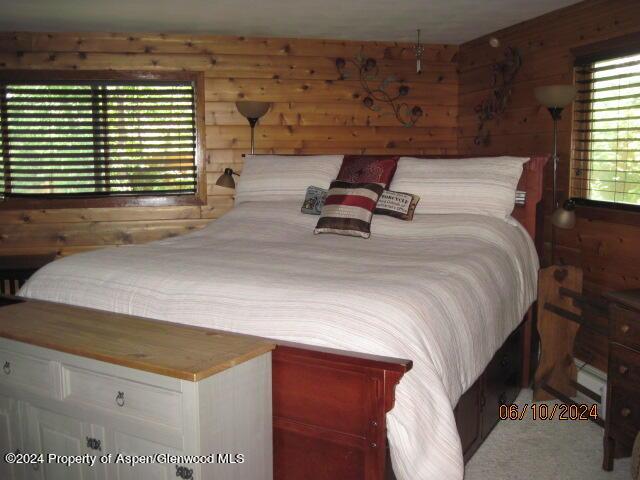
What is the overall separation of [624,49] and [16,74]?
3635mm

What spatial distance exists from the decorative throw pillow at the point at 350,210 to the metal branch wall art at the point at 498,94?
4.78 feet

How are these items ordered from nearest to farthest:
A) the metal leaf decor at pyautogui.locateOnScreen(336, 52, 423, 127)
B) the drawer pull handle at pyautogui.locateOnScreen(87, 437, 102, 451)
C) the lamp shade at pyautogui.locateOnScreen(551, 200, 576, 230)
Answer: the drawer pull handle at pyautogui.locateOnScreen(87, 437, 102, 451) < the lamp shade at pyautogui.locateOnScreen(551, 200, 576, 230) < the metal leaf decor at pyautogui.locateOnScreen(336, 52, 423, 127)

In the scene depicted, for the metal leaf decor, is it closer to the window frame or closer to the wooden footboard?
the window frame

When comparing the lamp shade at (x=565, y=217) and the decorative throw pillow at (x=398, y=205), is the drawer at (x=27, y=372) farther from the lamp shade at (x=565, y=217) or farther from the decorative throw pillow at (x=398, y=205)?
the lamp shade at (x=565, y=217)

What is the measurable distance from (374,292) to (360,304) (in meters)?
0.09

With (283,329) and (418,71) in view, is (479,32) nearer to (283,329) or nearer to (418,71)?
(418,71)

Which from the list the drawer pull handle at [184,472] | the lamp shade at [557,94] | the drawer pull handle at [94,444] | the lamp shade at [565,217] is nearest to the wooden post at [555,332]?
the lamp shade at [565,217]

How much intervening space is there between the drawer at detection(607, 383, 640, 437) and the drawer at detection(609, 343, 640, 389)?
0.03m

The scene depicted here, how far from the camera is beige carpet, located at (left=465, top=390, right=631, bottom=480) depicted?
94.3 inches

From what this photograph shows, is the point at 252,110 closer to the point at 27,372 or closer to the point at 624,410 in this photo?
the point at 27,372

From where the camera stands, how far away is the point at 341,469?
5.91ft

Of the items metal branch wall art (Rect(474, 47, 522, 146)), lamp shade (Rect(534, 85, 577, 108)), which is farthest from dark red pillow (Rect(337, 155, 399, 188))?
metal branch wall art (Rect(474, 47, 522, 146))

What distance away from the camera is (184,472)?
1.66m
